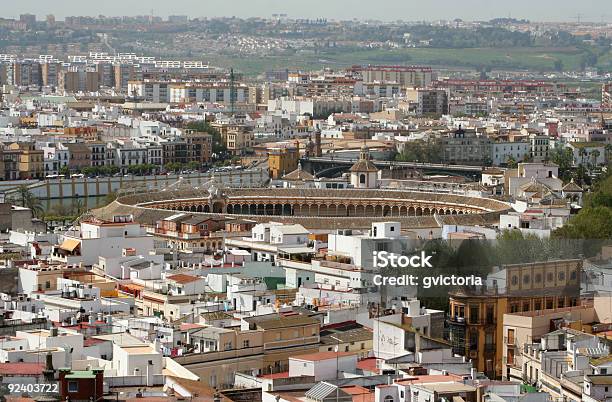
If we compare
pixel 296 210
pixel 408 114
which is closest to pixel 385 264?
pixel 296 210

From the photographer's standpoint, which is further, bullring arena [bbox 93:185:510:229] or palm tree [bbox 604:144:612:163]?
palm tree [bbox 604:144:612:163]

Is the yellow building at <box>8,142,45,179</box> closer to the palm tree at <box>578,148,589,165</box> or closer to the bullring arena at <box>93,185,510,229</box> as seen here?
the palm tree at <box>578,148,589,165</box>

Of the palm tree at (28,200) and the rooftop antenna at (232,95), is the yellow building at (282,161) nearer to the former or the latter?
the palm tree at (28,200)

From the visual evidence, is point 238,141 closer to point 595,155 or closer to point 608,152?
point 608,152

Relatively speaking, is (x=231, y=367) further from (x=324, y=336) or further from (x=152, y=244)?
(x=152, y=244)

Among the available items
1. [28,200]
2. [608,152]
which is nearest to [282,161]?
[608,152]

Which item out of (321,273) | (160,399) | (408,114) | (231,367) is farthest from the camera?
(408,114)

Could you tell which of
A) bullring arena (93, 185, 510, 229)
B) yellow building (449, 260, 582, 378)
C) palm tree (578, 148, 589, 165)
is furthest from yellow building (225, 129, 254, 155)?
yellow building (449, 260, 582, 378)
